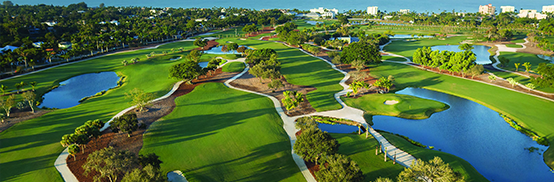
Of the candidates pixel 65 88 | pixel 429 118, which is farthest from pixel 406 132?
pixel 65 88

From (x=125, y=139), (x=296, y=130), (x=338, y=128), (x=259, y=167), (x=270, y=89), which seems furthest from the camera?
(x=270, y=89)

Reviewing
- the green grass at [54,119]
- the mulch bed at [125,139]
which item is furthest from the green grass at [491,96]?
the green grass at [54,119]

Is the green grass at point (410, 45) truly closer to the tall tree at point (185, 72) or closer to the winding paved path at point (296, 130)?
the winding paved path at point (296, 130)

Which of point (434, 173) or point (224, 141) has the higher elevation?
point (434, 173)

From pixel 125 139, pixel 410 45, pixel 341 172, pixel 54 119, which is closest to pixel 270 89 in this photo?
pixel 125 139

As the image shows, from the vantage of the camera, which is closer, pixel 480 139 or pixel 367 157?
pixel 367 157

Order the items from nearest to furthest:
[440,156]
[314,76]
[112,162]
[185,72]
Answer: [112,162], [440,156], [185,72], [314,76]

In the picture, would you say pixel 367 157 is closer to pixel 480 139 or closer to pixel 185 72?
pixel 480 139
